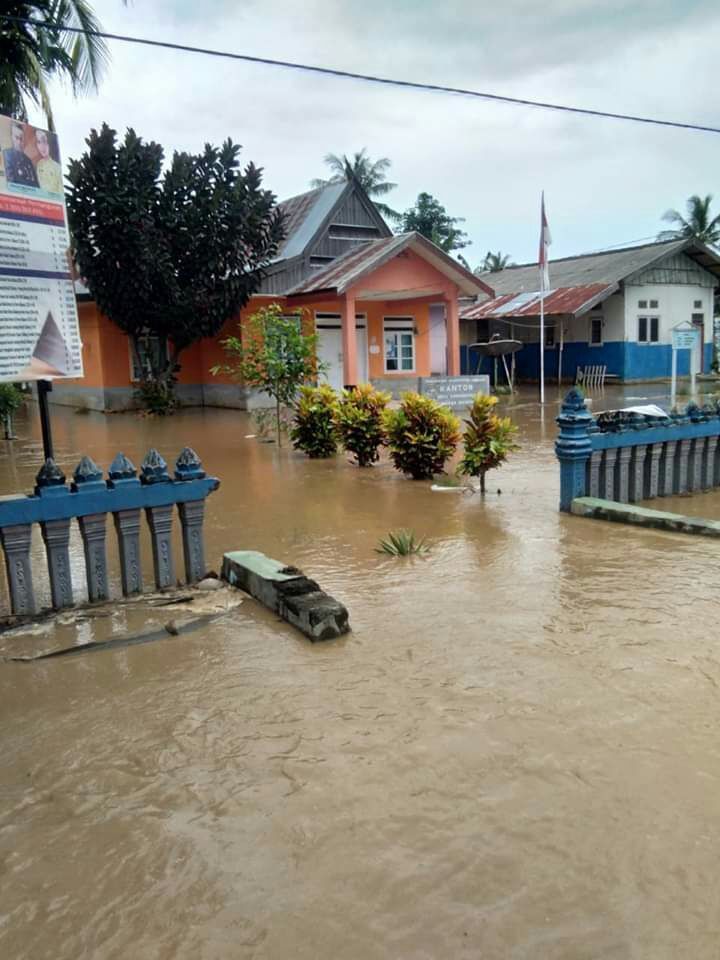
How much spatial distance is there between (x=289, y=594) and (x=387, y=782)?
187 centimetres

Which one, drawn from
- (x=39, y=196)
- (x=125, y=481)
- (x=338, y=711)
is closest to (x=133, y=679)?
(x=338, y=711)

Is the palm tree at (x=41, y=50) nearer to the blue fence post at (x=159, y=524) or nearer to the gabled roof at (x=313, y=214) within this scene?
the gabled roof at (x=313, y=214)

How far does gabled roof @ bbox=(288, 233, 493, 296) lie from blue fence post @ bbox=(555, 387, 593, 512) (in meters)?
13.4

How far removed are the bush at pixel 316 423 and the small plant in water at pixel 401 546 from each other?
5123 mm

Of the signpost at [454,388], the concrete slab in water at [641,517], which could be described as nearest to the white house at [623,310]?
the signpost at [454,388]

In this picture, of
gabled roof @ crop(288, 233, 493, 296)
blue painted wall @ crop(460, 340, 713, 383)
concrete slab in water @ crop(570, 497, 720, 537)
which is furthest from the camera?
blue painted wall @ crop(460, 340, 713, 383)

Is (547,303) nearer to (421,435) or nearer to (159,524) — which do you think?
(421,435)

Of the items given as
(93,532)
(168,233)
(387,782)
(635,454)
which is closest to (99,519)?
(93,532)

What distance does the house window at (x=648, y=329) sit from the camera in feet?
96.8

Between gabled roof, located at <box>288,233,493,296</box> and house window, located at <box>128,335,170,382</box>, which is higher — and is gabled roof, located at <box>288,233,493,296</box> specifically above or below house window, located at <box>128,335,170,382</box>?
above

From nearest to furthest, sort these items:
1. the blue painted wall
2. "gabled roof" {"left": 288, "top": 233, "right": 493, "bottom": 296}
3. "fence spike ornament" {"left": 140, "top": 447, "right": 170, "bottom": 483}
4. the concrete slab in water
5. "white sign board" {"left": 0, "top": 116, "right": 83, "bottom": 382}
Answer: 1. "fence spike ornament" {"left": 140, "top": 447, "right": 170, "bottom": 483}
2. "white sign board" {"left": 0, "top": 116, "right": 83, "bottom": 382}
3. the concrete slab in water
4. "gabled roof" {"left": 288, "top": 233, "right": 493, "bottom": 296}
5. the blue painted wall

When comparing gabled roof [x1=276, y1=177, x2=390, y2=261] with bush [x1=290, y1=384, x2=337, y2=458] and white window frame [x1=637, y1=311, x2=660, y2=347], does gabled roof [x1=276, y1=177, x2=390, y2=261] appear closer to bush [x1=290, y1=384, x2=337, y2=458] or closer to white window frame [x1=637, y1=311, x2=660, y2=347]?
white window frame [x1=637, y1=311, x2=660, y2=347]

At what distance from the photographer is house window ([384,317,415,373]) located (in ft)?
82.1

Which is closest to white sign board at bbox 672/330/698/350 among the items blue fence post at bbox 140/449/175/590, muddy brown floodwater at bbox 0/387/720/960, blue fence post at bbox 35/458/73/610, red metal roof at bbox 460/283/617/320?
red metal roof at bbox 460/283/617/320
